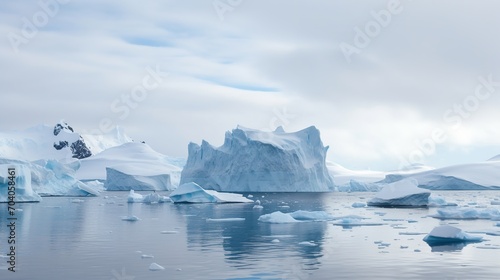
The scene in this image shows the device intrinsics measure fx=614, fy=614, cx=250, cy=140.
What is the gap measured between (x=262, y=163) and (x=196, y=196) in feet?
61.2

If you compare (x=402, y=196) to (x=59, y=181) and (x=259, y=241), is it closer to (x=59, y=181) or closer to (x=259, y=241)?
(x=259, y=241)

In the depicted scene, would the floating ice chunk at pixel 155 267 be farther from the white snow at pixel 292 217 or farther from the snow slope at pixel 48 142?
the snow slope at pixel 48 142

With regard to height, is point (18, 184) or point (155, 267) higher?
point (18, 184)

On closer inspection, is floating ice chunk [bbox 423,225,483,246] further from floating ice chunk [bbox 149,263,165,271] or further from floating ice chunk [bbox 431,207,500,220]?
floating ice chunk [bbox 431,207,500,220]

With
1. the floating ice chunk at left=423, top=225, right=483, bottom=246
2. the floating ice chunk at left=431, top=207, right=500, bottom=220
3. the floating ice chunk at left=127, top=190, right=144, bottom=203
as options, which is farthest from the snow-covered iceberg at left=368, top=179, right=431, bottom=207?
the floating ice chunk at left=423, top=225, right=483, bottom=246

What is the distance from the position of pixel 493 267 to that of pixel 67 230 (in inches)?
543

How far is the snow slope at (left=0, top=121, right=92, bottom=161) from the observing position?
14438cm

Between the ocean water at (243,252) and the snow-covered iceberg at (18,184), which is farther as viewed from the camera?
the snow-covered iceberg at (18,184)

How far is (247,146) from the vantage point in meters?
57.6

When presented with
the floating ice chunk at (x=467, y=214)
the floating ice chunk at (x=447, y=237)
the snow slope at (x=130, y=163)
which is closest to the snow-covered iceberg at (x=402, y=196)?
the floating ice chunk at (x=467, y=214)

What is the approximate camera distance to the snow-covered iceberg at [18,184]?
3662 cm

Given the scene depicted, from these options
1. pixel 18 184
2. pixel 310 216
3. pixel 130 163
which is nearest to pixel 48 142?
pixel 130 163

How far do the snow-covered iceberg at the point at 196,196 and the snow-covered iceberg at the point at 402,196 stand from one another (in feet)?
30.5

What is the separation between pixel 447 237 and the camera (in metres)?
16.7
